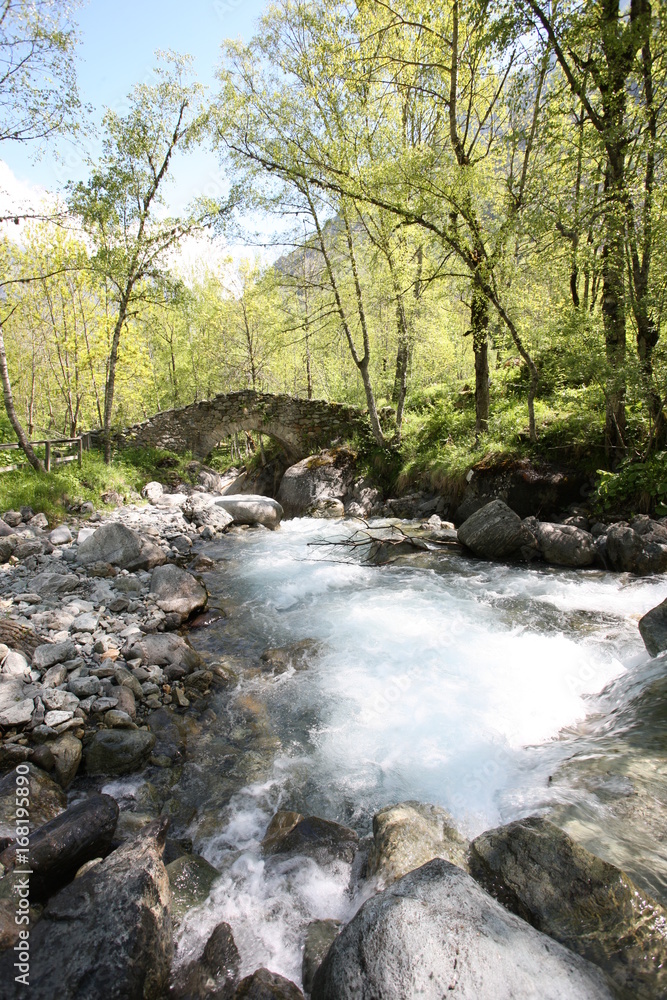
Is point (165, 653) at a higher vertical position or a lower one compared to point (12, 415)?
lower

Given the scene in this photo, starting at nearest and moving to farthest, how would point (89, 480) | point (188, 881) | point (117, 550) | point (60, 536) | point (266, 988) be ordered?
point (266, 988) → point (188, 881) → point (117, 550) → point (60, 536) → point (89, 480)

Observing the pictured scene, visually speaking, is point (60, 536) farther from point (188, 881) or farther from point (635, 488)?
point (635, 488)

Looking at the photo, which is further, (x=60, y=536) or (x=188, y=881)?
(x=60, y=536)

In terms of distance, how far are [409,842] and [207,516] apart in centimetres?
1074

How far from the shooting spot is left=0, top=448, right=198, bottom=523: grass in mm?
9852

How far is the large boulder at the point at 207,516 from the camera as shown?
12430mm

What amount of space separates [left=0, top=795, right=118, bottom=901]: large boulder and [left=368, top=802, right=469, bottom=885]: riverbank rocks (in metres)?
1.64

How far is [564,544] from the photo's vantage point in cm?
774

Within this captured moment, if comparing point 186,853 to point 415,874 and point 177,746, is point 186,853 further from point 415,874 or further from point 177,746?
point 415,874

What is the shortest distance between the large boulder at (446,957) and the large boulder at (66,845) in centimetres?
155

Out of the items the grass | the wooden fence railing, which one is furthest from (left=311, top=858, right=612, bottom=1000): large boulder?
the wooden fence railing

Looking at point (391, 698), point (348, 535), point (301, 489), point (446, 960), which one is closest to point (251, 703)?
point (391, 698)

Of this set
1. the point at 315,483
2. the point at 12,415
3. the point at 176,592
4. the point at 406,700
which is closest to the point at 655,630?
the point at 406,700

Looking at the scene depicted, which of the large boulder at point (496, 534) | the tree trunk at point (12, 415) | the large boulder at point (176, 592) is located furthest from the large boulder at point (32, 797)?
the tree trunk at point (12, 415)
